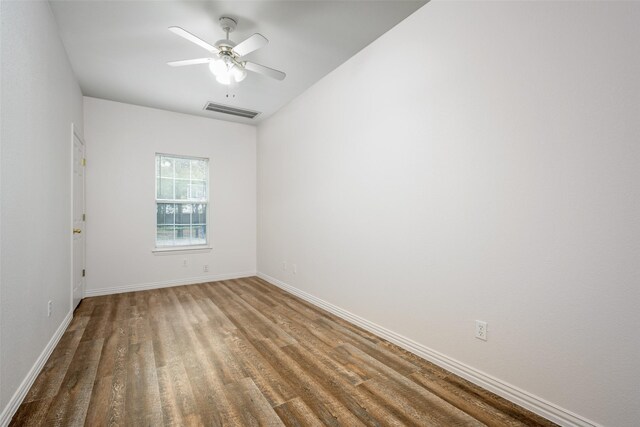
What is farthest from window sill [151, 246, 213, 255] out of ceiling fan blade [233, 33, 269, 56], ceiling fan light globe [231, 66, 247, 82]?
ceiling fan blade [233, 33, 269, 56]

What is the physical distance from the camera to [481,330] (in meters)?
1.98

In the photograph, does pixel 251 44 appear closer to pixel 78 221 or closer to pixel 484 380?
pixel 484 380

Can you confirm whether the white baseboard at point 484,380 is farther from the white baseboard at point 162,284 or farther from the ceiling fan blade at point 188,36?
the ceiling fan blade at point 188,36

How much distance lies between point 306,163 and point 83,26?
2517mm

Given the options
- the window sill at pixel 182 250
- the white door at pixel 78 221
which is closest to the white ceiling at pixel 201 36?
the white door at pixel 78 221

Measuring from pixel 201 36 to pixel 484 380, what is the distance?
11.7 feet

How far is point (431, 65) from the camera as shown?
2322 millimetres

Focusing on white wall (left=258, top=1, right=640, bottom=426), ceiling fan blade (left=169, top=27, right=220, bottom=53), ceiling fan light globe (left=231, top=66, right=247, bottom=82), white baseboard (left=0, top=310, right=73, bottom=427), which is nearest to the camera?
white wall (left=258, top=1, right=640, bottom=426)

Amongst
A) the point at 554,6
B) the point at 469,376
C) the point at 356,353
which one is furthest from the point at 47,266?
the point at 554,6

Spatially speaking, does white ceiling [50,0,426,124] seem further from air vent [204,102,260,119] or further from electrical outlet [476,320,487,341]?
electrical outlet [476,320,487,341]

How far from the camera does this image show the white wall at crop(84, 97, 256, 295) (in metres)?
4.18

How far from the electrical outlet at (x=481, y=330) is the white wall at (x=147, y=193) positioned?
4.09 metres

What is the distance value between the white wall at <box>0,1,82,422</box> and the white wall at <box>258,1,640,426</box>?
254cm

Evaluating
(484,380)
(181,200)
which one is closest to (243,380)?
(484,380)
